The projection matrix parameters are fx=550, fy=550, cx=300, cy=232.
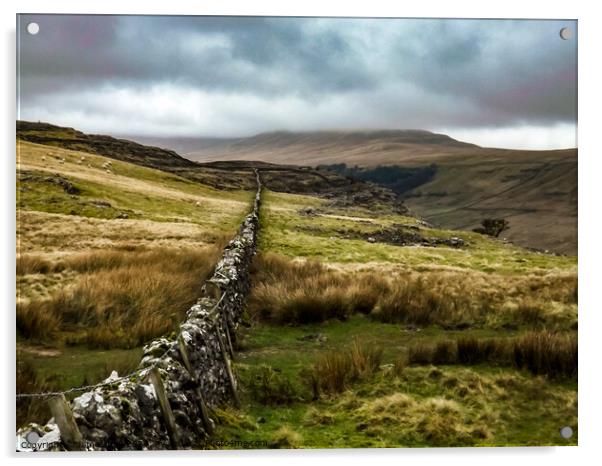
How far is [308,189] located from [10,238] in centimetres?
359

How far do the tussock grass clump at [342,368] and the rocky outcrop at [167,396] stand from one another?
3.04 feet

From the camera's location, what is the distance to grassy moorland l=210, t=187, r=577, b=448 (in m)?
5.68

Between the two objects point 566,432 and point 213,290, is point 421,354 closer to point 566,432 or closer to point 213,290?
point 566,432

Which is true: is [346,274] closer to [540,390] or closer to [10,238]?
[540,390]

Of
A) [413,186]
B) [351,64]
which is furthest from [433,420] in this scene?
[351,64]

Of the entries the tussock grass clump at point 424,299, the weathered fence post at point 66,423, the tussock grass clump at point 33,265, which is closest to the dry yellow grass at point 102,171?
the tussock grass clump at point 33,265

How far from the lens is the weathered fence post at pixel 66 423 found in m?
3.25

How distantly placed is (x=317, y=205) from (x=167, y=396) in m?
3.97

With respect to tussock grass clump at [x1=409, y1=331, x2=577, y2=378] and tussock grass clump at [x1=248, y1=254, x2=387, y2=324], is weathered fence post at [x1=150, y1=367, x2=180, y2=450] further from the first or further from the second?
tussock grass clump at [x1=409, y1=331, x2=577, y2=378]

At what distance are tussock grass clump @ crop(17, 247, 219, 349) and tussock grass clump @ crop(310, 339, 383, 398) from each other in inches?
65.3

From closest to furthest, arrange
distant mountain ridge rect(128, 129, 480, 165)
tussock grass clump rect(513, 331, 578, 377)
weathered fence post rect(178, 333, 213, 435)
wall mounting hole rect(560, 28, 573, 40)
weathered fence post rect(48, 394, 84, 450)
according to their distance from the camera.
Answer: weathered fence post rect(48, 394, 84, 450)
weathered fence post rect(178, 333, 213, 435)
tussock grass clump rect(513, 331, 578, 377)
wall mounting hole rect(560, 28, 573, 40)
distant mountain ridge rect(128, 129, 480, 165)

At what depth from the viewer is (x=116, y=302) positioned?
20.6ft

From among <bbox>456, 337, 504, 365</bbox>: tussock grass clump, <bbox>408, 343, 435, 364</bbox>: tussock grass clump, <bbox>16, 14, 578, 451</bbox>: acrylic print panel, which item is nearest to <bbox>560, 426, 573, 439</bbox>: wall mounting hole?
<bbox>16, 14, 578, 451</bbox>: acrylic print panel

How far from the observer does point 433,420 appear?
571cm
